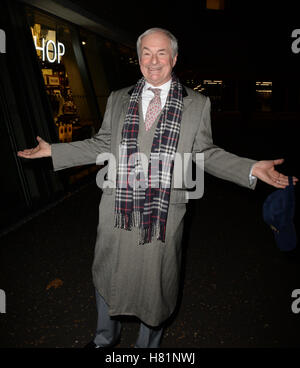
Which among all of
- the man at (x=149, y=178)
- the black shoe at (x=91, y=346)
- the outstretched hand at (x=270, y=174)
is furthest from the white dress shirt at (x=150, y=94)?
the black shoe at (x=91, y=346)

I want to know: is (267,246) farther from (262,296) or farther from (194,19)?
(194,19)

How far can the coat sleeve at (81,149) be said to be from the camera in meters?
2.16

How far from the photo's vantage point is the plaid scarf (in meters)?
1.95

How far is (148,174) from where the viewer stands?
1.99 m

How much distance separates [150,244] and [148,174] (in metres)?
0.47

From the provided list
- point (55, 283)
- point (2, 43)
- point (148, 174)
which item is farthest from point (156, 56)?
point (2, 43)

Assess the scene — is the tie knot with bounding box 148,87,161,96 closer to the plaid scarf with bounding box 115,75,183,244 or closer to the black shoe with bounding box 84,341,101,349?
the plaid scarf with bounding box 115,75,183,244

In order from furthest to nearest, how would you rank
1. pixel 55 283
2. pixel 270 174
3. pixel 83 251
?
pixel 83 251 < pixel 55 283 < pixel 270 174

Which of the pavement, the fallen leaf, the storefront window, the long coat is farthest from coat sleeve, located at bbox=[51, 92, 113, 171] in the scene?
the storefront window

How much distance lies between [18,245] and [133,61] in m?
10.5

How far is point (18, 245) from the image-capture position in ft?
13.0

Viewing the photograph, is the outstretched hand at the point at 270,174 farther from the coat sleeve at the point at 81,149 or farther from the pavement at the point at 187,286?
the pavement at the point at 187,286

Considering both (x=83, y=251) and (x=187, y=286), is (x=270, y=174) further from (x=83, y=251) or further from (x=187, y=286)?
(x=83, y=251)
